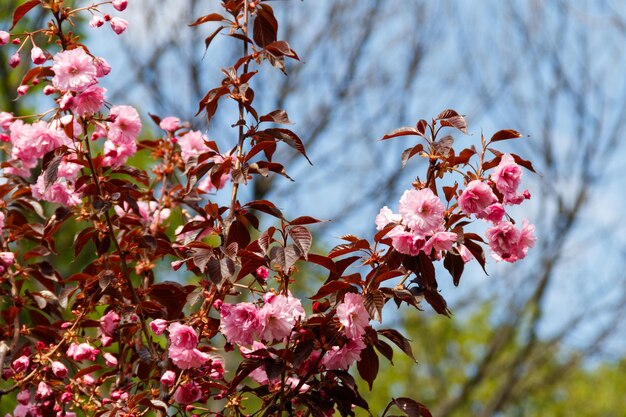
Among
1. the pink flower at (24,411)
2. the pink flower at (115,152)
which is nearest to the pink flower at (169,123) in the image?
the pink flower at (115,152)

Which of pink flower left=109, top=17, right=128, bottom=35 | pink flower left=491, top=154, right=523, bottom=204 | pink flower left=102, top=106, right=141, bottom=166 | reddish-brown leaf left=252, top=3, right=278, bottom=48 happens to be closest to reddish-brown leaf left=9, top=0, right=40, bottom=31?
pink flower left=109, top=17, right=128, bottom=35

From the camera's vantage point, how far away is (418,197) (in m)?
1.51

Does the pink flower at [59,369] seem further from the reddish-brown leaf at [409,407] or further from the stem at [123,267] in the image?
the reddish-brown leaf at [409,407]

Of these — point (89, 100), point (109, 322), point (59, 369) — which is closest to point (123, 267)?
point (109, 322)

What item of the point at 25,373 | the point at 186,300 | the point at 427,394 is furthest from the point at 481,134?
the point at 427,394

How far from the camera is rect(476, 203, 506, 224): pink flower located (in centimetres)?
160

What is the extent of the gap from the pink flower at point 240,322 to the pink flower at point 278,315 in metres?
0.02

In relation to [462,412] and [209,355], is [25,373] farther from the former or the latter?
[462,412]

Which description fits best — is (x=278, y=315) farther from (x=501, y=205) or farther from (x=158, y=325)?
(x=501, y=205)

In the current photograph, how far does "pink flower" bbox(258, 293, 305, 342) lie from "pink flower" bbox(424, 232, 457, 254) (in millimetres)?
261

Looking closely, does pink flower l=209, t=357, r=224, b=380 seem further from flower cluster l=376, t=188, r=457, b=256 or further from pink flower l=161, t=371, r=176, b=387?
flower cluster l=376, t=188, r=457, b=256

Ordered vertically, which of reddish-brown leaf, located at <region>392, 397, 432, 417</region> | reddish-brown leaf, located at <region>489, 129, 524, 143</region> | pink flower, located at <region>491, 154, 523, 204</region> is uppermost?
reddish-brown leaf, located at <region>489, 129, 524, 143</region>

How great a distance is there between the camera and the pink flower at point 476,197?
154 cm

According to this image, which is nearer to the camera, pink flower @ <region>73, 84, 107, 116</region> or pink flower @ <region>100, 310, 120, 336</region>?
pink flower @ <region>73, 84, 107, 116</region>
